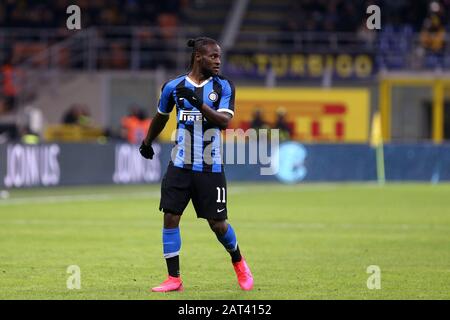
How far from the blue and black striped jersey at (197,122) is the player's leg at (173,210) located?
116mm

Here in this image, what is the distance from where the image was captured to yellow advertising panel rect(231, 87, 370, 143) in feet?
122

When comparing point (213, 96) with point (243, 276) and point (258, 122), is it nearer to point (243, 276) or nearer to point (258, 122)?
A: point (243, 276)

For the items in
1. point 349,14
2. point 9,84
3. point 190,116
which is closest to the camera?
point 190,116

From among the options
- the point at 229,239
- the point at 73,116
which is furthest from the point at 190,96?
the point at 73,116

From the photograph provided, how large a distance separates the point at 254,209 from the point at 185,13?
63.7 ft

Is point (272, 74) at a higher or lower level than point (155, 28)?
lower

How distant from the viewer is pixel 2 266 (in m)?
12.1

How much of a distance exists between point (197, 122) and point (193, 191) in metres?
0.61

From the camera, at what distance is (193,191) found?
10258mm

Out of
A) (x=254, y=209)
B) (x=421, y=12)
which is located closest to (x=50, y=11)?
(x=421, y=12)

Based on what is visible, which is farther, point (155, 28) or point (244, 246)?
point (155, 28)

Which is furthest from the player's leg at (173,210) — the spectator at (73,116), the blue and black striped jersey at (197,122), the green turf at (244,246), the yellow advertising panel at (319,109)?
the yellow advertising panel at (319,109)

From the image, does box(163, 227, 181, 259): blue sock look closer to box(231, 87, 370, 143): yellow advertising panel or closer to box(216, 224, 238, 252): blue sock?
box(216, 224, 238, 252): blue sock
